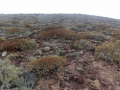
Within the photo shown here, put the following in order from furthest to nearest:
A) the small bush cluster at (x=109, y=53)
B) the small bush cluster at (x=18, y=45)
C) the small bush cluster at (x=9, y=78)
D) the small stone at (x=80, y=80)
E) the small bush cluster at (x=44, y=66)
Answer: the small bush cluster at (x=18, y=45)
the small bush cluster at (x=109, y=53)
the small bush cluster at (x=44, y=66)
the small stone at (x=80, y=80)
the small bush cluster at (x=9, y=78)

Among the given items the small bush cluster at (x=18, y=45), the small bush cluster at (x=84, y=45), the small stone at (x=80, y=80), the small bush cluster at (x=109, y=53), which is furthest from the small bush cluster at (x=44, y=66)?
the small bush cluster at (x=84, y=45)

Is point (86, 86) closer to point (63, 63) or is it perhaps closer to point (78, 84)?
point (78, 84)

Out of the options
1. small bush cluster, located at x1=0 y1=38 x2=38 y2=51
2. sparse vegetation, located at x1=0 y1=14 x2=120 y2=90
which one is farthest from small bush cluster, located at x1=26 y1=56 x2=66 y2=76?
small bush cluster, located at x1=0 y1=38 x2=38 y2=51

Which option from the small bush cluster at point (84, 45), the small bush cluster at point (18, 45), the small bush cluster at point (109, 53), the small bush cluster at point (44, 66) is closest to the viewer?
the small bush cluster at point (44, 66)

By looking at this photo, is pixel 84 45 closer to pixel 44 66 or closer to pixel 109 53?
pixel 109 53

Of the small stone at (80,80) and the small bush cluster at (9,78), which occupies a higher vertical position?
the small bush cluster at (9,78)

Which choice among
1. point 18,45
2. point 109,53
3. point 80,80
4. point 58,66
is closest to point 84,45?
point 109,53

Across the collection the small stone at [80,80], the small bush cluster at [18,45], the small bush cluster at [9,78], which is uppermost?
the small bush cluster at [18,45]

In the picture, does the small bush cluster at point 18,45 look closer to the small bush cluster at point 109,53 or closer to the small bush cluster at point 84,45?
the small bush cluster at point 84,45

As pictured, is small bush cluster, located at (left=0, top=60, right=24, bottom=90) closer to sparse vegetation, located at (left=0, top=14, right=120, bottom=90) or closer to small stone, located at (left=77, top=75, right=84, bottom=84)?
sparse vegetation, located at (left=0, top=14, right=120, bottom=90)

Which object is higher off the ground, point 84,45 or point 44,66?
point 84,45

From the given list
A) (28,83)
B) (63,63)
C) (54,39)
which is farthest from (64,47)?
(28,83)

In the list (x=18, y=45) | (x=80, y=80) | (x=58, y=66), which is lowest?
(x=80, y=80)

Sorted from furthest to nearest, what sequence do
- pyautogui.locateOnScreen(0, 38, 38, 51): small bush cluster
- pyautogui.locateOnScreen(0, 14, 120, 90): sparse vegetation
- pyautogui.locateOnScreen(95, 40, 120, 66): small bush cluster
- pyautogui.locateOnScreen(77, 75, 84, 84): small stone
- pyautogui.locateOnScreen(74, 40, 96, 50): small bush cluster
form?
pyautogui.locateOnScreen(74, 40, 96, 50): small bush cluster, pyautogui.locateOnScreen(0, 38, 38, 51): small bush cluster, pyautogui.locateOnScreen(95, 40, 120, 66): small bush cluster, pyautogui.locateOnScreen(77, 75, 84, 84): small stone, pyautogui.locateOnScreen(0, 14, 120, 90): sparse vegetation
